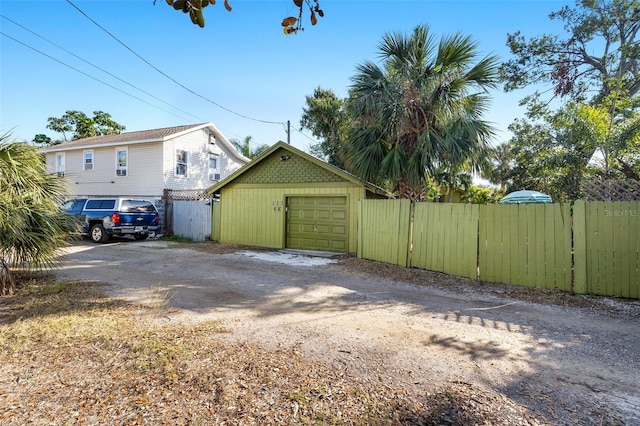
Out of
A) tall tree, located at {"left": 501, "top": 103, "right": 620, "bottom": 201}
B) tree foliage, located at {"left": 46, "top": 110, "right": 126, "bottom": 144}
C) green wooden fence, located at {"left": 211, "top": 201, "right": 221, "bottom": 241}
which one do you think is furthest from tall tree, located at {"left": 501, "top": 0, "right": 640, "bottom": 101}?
tree foliage, located at {"left": 46, "top": 110, "right": 126, "bottom": 144}

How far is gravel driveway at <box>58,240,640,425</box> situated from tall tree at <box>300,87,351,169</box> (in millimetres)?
14933

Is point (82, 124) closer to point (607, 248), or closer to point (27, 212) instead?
point (27, 212)

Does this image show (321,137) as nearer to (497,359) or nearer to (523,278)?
(523,278)

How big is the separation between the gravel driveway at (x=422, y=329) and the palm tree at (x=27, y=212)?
1175 mm

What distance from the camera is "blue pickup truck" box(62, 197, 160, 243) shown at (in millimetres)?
12812

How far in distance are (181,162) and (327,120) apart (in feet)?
30.9

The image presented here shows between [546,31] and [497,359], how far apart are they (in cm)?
1513

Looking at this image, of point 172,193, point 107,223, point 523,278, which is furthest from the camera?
point 172,193

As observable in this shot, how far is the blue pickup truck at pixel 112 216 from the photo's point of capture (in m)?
12.8

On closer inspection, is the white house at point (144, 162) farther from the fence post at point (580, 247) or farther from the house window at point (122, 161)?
the fence post at point (580, 247)

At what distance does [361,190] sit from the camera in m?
10.6

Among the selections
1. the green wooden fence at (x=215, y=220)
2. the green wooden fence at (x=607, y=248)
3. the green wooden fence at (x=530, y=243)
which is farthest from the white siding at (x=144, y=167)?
the green wooden fence at (x=607, y=248)

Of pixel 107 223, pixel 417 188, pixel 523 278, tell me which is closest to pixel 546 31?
pixel 417 188

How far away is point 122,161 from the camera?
58.1 ft
